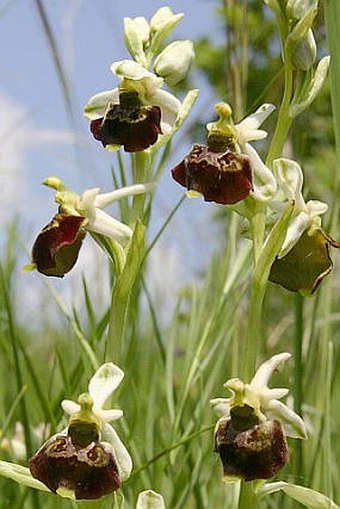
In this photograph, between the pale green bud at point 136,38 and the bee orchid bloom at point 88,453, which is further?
the pale green bud at point 136,38

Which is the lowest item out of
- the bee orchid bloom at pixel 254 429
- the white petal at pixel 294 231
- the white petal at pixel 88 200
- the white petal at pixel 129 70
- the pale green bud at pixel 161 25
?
the bee orchid bloom at pixel 254 429

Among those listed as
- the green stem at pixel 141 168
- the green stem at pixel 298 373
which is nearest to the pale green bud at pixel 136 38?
the green stem at pixel 141 168

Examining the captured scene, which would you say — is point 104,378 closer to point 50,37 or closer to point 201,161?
point 201,161

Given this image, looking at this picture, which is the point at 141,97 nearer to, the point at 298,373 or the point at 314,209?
the point at 314,209

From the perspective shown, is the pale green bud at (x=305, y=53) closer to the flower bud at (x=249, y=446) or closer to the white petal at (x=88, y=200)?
the white petal at (x=88, y=200)

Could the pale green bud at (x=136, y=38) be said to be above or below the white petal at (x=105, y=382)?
above

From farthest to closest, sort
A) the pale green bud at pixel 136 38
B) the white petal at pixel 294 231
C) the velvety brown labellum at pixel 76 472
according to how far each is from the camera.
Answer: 1. the pale green bud at pixel 136 38
2. the white petal at pixel 294 231
3. the velvety brown labellum at pixel 76 472

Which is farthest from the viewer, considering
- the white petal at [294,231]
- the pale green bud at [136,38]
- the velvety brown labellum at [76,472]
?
the pale green bud at [136,38]
